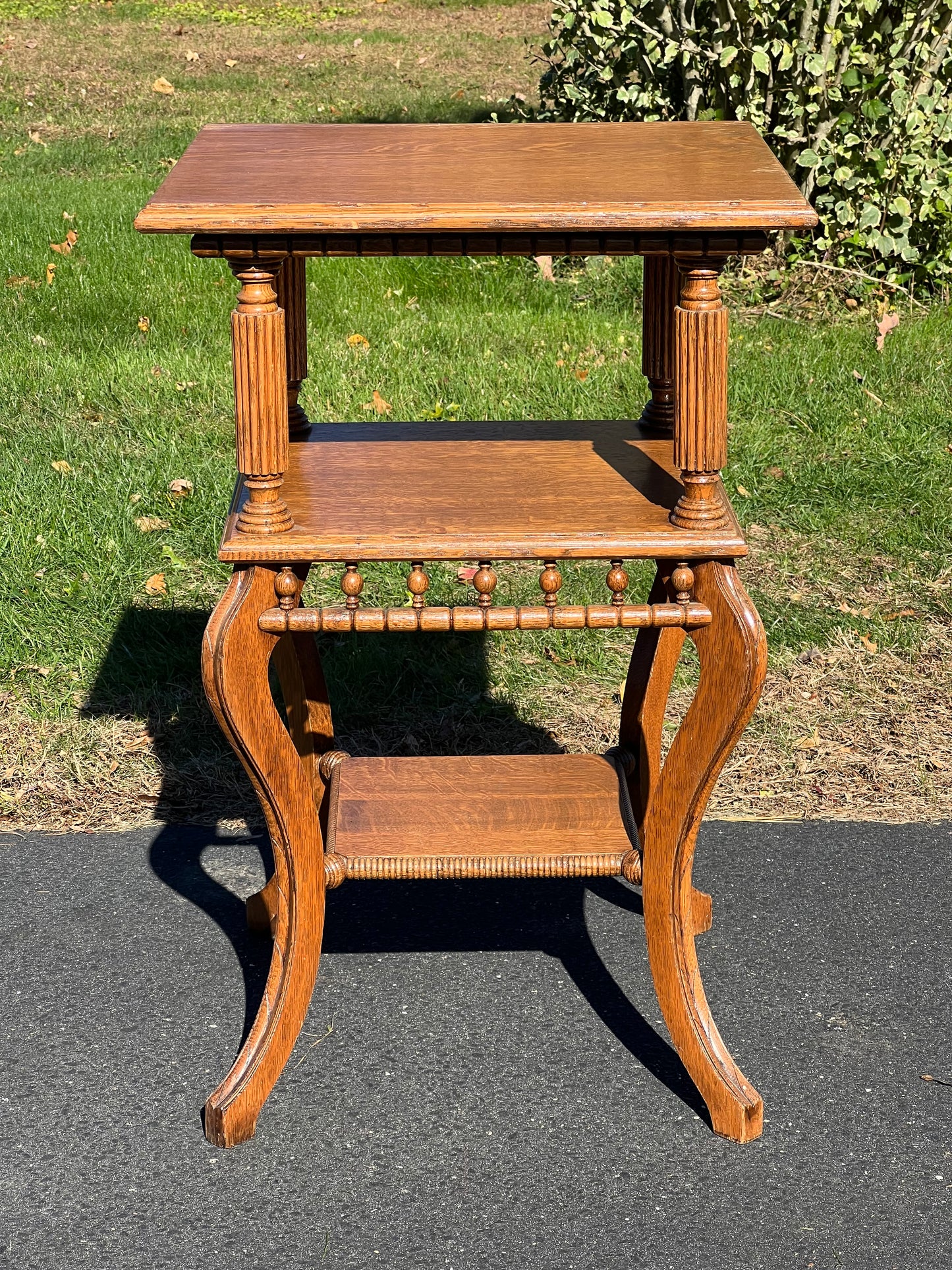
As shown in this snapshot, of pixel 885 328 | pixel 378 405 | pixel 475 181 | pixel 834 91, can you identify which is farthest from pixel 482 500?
pixel 834 91

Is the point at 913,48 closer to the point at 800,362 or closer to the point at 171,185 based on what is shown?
the point at 800,362

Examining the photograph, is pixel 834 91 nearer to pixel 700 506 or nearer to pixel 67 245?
pixel 67 245

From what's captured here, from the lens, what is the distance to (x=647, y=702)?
3.01 meters

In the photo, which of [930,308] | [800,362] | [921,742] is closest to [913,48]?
[930,308]

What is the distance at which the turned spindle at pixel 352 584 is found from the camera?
2.18 m

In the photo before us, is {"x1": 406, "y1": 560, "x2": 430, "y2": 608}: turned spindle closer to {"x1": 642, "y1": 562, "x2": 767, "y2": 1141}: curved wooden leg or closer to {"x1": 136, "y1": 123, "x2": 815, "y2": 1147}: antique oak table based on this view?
{"x1": 136, "y1": 123, "x2": 815, "y2": 1147}: antique oak table

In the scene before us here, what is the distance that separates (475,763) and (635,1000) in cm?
57

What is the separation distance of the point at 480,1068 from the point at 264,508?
1.10 m

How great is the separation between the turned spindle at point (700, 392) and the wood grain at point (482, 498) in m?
0.04

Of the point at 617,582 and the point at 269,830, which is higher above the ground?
the point at 617,582

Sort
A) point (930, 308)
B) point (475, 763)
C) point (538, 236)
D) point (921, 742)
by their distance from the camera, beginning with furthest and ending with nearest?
point (930, 308), point (921, 742), point (475, 763), point (538, 236)

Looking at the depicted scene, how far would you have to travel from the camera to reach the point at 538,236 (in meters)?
2.12

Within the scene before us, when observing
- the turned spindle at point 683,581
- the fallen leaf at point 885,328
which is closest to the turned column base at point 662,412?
the turned spindle at point 683,581

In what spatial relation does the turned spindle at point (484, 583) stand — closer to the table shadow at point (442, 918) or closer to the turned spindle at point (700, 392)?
the turned spindle at point (700, 392)
